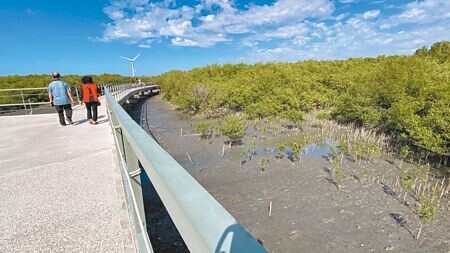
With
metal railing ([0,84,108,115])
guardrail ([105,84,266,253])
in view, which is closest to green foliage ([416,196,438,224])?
guardrail ([105,84,266,253])

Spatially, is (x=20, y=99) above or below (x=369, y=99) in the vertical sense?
above

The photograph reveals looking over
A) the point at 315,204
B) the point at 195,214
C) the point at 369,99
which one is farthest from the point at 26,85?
A: the point at 195,214

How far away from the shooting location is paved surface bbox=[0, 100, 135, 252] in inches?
97.7

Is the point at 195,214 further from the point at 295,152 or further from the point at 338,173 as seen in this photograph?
the point at 295,152

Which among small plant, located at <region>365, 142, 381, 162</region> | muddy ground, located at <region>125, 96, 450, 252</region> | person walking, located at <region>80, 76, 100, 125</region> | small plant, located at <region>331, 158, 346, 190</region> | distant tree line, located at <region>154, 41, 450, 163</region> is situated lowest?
muddy ground, located at <region>125, 96, 450, 252</region>

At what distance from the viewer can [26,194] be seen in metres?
3.47

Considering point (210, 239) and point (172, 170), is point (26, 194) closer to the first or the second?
point (172, 170)

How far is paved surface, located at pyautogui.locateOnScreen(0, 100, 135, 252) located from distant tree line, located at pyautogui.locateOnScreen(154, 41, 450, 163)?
27.7 ft

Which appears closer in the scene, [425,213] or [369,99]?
[425,213]

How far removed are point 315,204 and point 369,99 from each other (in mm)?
7600

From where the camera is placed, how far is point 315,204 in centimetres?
659

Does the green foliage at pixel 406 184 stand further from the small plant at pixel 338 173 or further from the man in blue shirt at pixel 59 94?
the man in blue shirt at pixel 59 94

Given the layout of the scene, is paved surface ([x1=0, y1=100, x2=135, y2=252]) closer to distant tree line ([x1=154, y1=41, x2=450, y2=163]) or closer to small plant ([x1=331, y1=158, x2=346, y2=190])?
small plant ([x1=331, y1=158, x2=346, y2=190])

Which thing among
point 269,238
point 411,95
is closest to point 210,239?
point 269,238
